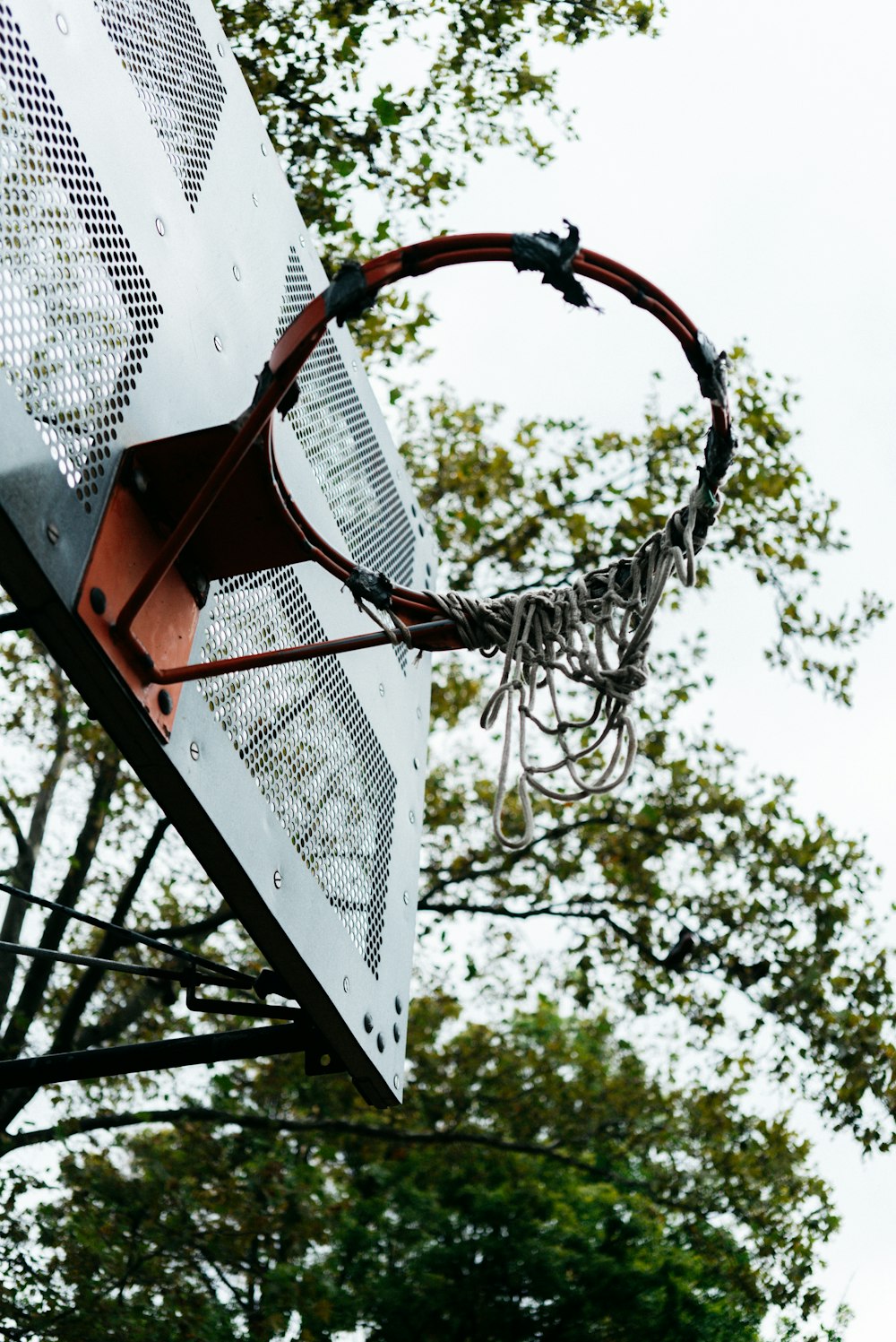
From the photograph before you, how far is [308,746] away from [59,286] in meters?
1.34

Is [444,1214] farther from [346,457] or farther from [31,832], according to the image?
[346,457]

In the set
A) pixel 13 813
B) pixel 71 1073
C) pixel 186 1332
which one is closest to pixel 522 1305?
pixel 186 1332

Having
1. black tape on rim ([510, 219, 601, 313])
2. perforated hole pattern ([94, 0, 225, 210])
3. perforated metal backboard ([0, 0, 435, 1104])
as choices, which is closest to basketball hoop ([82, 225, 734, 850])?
black tape on rim ([510, 219, 601, 313])

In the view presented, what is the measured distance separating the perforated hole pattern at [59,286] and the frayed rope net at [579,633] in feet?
2.82

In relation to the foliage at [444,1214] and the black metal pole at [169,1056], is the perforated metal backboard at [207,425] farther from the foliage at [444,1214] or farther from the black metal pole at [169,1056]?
the foliage at [444,1214]

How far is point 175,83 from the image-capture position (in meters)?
3.14

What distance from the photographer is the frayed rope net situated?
2922 mm

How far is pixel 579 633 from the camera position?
9.73 feet

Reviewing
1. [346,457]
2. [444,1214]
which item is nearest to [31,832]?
[444,1214]

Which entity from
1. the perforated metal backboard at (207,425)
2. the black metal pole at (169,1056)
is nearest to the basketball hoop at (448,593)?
the perforated metal backboard at (207,425)

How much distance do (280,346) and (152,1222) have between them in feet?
25.5

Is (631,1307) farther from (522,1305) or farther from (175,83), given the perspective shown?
(175,83)

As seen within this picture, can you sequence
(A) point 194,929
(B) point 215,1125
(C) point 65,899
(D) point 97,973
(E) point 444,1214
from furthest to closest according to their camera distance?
(E) point 444,1214 < (B) point 215,1125 < (C) point 65,899 < (D) point 97,973 < (A) point 194,929

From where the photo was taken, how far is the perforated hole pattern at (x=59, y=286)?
2.27 m
